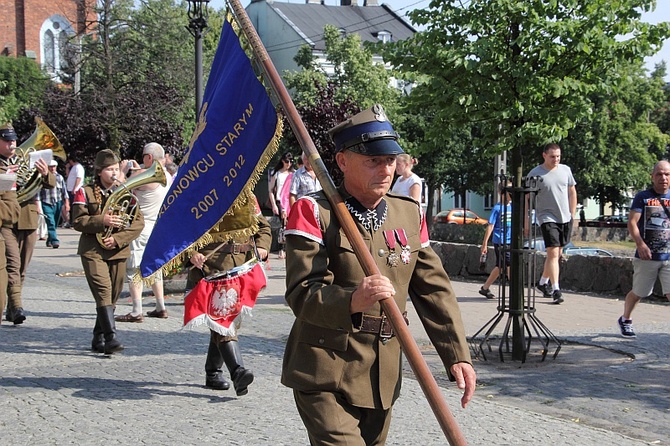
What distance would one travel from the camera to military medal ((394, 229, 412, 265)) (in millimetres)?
3730

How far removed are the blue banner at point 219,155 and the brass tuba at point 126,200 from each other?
1974 millimetres

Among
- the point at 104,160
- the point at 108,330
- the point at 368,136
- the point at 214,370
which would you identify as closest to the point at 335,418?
the point at 368,136

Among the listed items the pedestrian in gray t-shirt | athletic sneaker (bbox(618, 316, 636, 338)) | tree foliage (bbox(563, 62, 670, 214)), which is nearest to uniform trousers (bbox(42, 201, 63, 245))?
the pedestrian in gray t-shirt

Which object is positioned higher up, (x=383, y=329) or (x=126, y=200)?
(x=126, y=200)

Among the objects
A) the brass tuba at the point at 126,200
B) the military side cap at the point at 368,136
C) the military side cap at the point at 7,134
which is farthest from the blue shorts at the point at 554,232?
the military side cap at the point at 368,136

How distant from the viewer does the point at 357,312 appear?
3.32 m

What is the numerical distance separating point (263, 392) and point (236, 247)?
114 cm

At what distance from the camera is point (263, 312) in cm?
1077

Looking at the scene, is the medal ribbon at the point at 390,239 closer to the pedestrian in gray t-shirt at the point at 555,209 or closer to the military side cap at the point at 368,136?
the military side cap at the point at 368,136

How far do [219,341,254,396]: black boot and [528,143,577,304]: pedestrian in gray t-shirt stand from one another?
19.3 ft

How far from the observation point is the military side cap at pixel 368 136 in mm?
3551

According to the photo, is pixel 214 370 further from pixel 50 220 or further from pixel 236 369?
pixel 50 220

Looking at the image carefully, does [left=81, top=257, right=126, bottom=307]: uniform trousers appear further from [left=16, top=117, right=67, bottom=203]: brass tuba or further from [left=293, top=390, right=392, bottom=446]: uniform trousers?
[left=293, top=390, right=392, bottom=446]: uniform trousers

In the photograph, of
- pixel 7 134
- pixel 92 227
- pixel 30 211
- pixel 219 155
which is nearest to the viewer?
pixel 219 155
